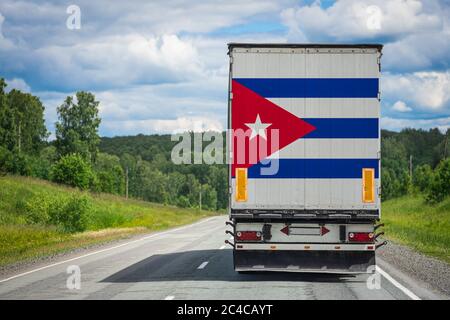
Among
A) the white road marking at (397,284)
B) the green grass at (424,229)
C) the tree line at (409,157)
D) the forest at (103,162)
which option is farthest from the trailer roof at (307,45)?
the tree line at (409,157)

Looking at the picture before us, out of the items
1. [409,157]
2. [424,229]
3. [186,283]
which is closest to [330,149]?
[186,283]

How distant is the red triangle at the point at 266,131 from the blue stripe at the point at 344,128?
138 mm

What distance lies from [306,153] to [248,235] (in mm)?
1967

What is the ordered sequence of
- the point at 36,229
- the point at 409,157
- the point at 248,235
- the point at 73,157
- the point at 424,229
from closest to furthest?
the point at 248,235 < the point at 36,229 < the point at 424,229 < the point at 73,157 < the point at 409,157

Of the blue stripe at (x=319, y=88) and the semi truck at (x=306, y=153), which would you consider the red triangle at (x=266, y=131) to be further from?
the blue stripe at (x=319, y=88)

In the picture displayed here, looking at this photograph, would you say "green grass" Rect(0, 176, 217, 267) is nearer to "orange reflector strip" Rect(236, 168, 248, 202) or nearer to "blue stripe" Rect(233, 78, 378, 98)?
"orange reflector strip" Rect(236, 168, 248, 202)

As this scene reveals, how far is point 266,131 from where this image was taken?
41.5 feet

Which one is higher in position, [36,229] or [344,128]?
[344,128]

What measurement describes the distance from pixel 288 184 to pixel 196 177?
175 metres

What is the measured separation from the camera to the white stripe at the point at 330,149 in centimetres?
1270

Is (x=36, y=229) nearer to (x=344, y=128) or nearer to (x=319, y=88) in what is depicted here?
(x=319, y=88)

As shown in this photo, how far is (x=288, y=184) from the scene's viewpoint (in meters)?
12.7
